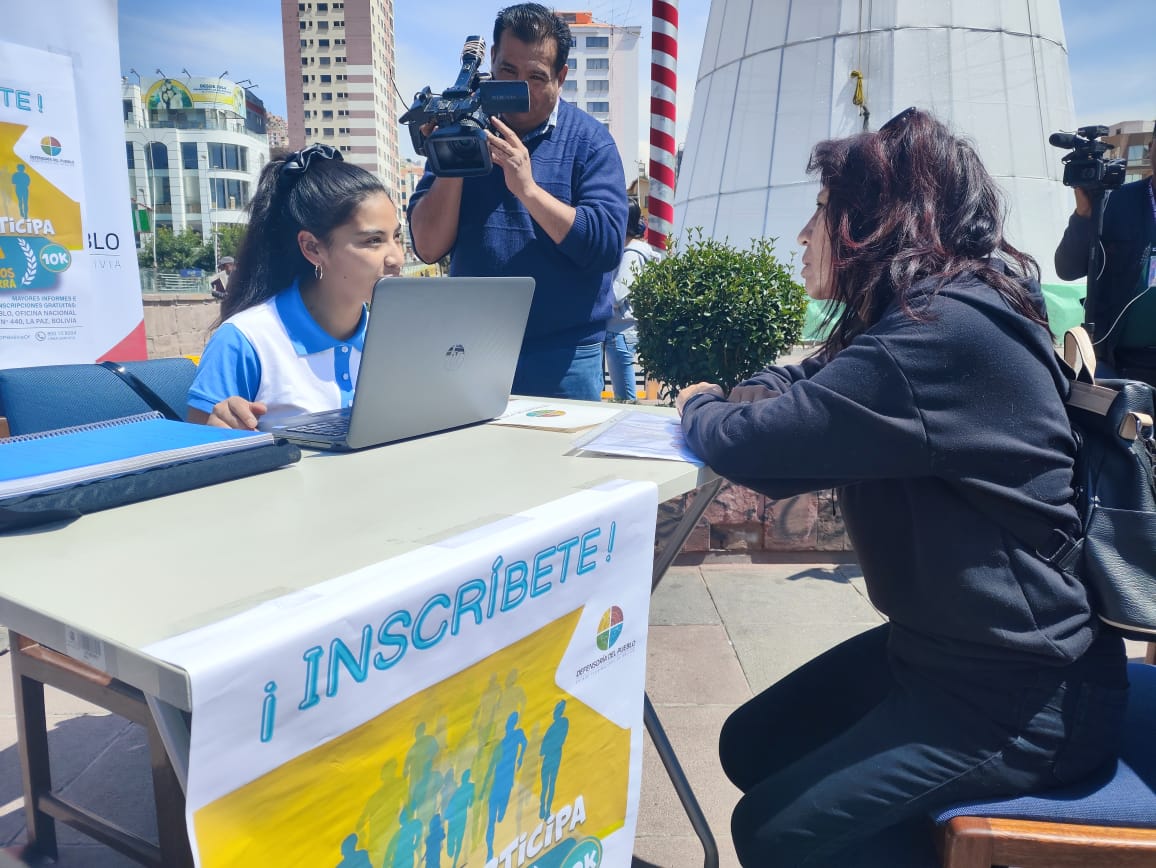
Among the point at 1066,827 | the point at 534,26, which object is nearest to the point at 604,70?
the point at 534,26

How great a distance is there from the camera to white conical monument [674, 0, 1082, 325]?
9.96m

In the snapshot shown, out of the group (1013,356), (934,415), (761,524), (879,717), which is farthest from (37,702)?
(761,524)

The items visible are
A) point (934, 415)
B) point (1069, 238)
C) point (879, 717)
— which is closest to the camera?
point (934, 415)

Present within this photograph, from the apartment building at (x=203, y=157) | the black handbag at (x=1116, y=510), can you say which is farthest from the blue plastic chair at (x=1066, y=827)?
the apartment building at (x=203, y=157)

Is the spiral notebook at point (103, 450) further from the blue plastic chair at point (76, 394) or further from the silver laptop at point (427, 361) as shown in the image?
the blue plastic chair at point (76, 394)

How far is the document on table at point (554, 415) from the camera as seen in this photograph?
1.80 m

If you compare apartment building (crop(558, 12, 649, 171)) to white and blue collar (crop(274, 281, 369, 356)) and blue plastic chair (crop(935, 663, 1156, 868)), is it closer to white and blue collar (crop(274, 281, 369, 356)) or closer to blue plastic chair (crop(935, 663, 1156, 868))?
white and blue collar (crop(274, 281, 369, 356))

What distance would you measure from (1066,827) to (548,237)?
1.83m

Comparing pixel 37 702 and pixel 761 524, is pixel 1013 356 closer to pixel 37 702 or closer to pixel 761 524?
pixel 37 702

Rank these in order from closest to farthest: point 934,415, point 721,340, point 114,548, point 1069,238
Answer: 1. point 114,548
2. point 934,415
3. point 1069,238
4. point 721,340

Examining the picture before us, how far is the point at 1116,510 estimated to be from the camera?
120 centimetres

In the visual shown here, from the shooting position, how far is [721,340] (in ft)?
12.2

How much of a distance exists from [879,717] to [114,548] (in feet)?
3.60

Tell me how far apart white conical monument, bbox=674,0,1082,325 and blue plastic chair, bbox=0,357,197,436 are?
9037 millimetres
